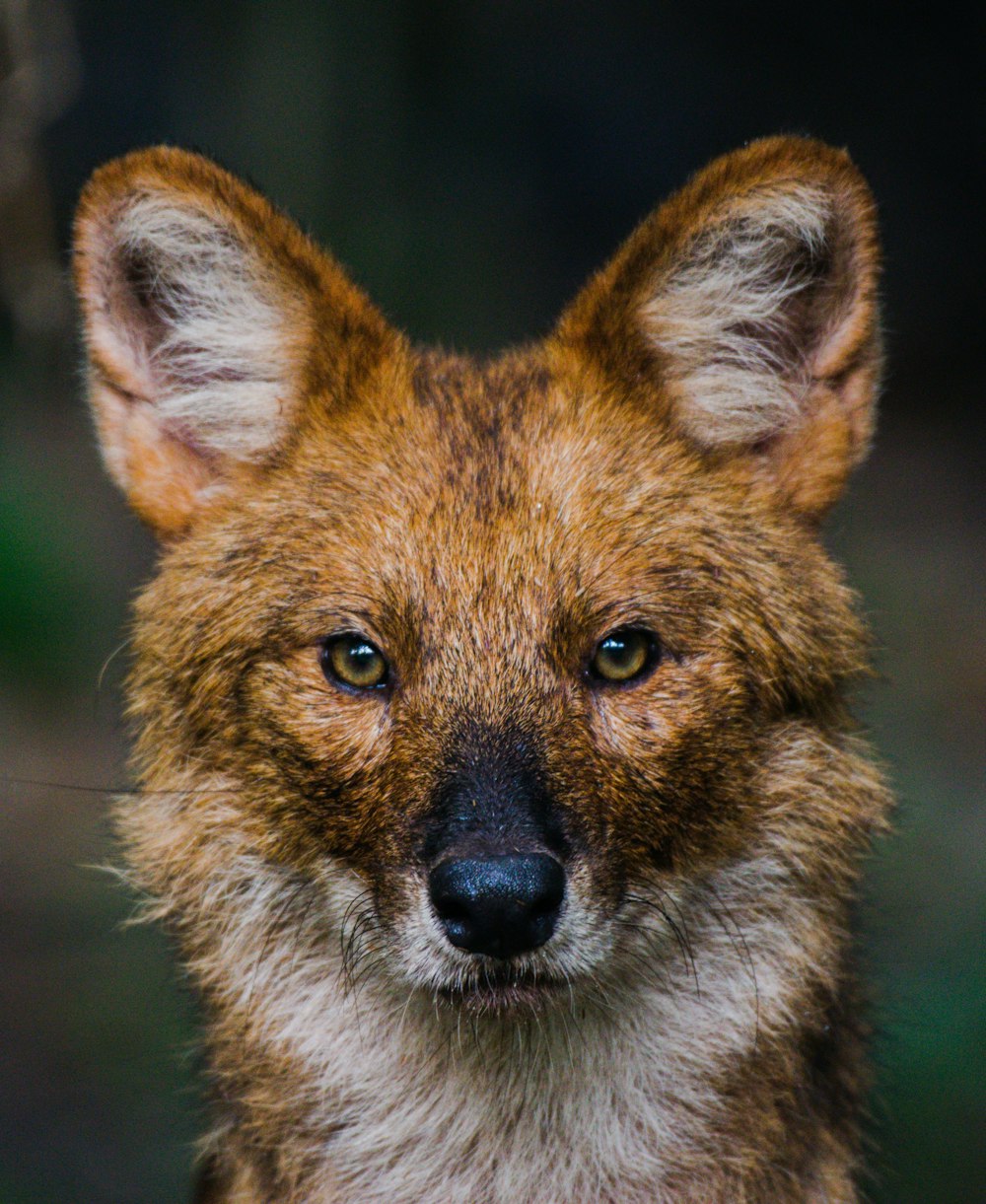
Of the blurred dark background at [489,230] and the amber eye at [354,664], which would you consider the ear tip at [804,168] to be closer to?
the amber eye at [354,664]

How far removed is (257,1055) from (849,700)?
239cm

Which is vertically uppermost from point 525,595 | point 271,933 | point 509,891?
point 525,595

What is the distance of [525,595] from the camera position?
4828 millimetres

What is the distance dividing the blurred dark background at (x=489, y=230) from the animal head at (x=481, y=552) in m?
5.13

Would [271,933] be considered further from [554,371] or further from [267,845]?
[554,371]

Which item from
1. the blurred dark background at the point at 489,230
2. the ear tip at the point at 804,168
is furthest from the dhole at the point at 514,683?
the blurred dark background at the point at 489,230

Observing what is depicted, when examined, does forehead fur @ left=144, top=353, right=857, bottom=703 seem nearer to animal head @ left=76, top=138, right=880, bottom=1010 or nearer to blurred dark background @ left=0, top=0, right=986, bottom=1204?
animal head @ left=76, top=138, right=880, bottom=1010

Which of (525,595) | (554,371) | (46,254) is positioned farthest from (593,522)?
(46,254)

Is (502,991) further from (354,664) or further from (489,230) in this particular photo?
(489,230)

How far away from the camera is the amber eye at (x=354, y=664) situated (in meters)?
4.93

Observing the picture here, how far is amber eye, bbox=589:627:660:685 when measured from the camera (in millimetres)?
4902

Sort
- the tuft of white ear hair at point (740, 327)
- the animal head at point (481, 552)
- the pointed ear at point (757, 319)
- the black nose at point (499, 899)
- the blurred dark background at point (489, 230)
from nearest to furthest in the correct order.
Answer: the black nose at point (499, 899) → the animal head at point (481, 552) → the pointed ear at point (757, 319) → the tuft of white ear hair at point (740, 327) → the blurred dark background at point (489, 230)

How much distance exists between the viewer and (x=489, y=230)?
15.3 meters

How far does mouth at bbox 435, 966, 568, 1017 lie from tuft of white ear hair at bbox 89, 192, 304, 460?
83.6 inches
